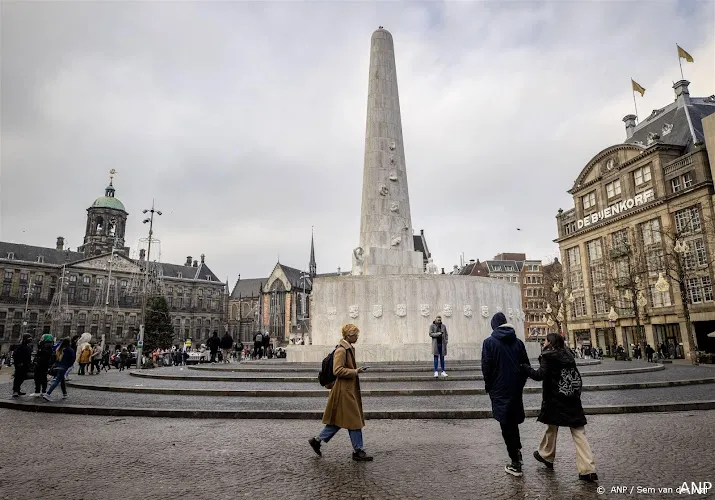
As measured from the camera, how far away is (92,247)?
81438 mm

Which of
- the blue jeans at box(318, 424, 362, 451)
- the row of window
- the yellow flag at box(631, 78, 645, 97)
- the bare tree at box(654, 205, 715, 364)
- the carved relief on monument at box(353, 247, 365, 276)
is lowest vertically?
the blue jeans at box(318, 424, 362, 451)

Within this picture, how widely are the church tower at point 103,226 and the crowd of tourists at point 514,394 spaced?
8804 centimetres

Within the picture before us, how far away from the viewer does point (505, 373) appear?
444 centimetres

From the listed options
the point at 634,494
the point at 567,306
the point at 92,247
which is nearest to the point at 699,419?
the point at 634,494

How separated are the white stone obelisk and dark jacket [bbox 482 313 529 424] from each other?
13.6 meters

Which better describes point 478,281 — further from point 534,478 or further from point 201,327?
point 201,327

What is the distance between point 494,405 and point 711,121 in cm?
3748

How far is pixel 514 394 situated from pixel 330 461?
2195mm

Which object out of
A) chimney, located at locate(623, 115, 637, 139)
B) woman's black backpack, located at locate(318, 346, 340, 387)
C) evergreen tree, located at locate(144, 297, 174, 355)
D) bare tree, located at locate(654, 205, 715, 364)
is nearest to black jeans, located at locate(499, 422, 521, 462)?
woman's black backpack, located at locate(318, 346, 340, 387)

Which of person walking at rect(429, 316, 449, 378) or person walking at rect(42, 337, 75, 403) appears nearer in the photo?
person walking at rect(42, 337, 75, 403)

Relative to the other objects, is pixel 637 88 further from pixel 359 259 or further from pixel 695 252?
pixel 359 259

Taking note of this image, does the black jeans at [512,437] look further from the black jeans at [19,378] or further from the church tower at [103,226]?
the church tower at [103,226]

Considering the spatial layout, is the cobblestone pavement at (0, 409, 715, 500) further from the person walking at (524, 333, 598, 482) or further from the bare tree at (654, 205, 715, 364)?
the bare tree at (654, 205, 715, 364)

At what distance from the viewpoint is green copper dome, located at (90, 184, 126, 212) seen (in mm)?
82375
